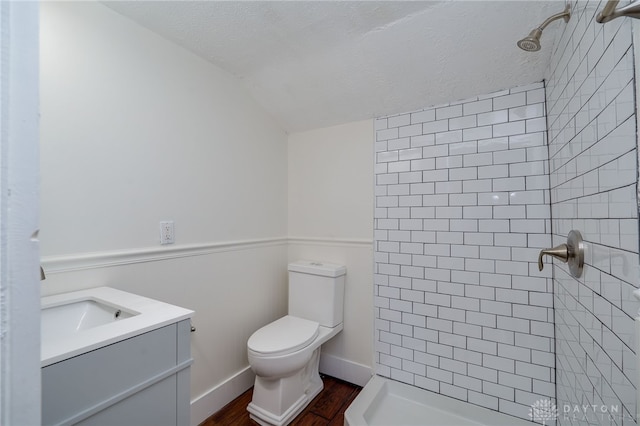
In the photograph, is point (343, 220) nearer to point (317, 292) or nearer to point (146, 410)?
point (317, 292)

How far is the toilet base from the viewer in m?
1.62

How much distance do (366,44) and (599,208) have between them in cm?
130

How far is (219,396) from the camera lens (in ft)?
5.72

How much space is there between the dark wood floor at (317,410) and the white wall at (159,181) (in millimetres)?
76

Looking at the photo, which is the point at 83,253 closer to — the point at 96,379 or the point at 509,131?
the point at 96,379

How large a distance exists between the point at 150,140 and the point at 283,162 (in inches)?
41.3

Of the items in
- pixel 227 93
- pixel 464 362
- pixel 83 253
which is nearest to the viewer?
pixel 83 253

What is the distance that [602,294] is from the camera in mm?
749

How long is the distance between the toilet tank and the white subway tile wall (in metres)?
1.22

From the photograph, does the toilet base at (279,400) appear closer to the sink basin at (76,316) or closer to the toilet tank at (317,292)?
the toilet tank at (317,292)

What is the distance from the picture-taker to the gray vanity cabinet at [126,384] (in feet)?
2.22

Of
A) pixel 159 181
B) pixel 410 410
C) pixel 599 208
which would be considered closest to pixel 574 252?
pixel 599 208

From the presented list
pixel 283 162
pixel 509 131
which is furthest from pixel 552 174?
pixel 283 162

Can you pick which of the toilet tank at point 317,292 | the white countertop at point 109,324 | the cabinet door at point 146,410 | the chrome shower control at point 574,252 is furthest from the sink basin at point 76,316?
the chrome shower control at point 574,252
